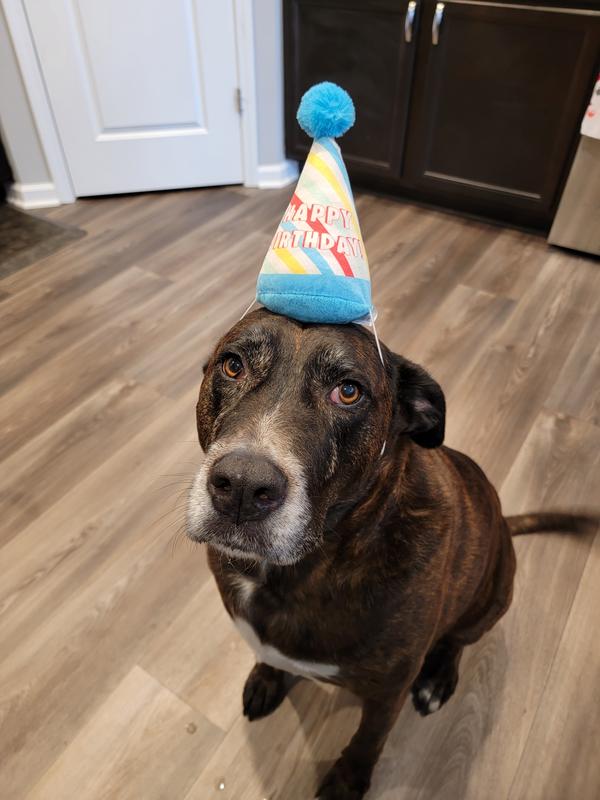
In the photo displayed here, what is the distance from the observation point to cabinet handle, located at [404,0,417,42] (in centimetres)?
303

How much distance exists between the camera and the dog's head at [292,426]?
2.96ft

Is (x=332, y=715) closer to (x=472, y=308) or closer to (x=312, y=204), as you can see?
(x=312, y=204)

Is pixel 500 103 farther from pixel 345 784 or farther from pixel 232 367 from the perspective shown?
pixel 345 784

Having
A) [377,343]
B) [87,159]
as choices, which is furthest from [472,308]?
[87,159]

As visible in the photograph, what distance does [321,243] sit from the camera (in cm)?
101

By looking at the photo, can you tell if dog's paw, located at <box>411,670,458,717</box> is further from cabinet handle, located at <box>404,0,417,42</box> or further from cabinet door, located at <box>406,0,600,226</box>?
cabinet handle, located at <box>404,0,417,42</box>

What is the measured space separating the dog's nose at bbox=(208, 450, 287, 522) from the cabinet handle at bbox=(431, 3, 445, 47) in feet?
10.1

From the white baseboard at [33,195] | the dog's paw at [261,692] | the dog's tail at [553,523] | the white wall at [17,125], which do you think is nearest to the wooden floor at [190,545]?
the dog's paw at [261,692]

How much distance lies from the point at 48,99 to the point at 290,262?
3.21 m

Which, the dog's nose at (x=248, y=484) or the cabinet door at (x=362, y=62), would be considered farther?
the cabinet door at (x=362, y=62)

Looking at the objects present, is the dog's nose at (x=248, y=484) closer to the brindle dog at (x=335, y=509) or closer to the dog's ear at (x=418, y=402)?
the brindle dog at (x=335, y=509)

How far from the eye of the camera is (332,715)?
4.84 ft

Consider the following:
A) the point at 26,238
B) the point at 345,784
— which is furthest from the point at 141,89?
the point at 345,784

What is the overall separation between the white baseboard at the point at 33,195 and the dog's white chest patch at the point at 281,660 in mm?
3372
